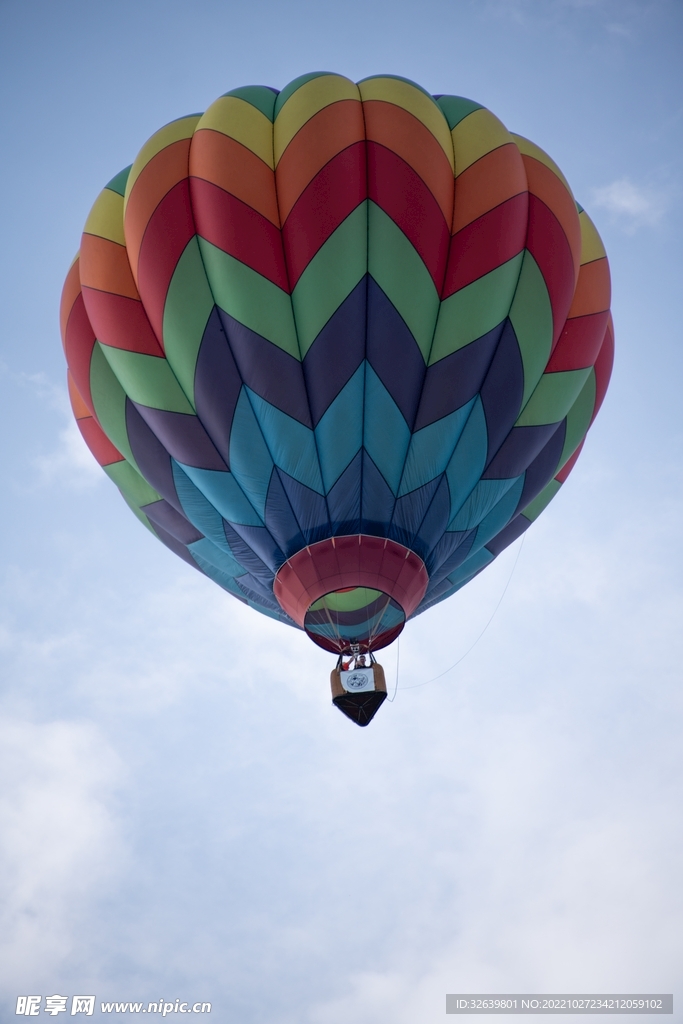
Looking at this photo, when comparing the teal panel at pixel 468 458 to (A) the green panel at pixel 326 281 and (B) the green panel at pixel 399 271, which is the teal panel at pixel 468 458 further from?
(A) the green panel at pixel 326 281

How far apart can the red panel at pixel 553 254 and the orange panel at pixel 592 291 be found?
33cm

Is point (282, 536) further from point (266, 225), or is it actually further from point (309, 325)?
point (266, 225)

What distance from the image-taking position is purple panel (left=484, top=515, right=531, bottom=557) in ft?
29.0

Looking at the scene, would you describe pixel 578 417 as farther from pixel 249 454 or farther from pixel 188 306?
pixel 188 306

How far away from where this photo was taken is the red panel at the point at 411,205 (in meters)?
6.97

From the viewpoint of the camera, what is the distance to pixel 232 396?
7043 mm

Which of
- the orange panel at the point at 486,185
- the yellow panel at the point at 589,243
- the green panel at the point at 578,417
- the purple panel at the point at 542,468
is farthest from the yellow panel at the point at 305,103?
the purple panel at the point at 542,468

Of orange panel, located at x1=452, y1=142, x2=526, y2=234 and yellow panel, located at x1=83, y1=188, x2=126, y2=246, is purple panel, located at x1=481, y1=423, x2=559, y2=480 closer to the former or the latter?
orange panel, located at x1=452, y1=142, x2=526, y2=234

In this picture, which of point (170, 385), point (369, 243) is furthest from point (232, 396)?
point (369, 243)

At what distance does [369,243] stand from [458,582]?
11.6 feet

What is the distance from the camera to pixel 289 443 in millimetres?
7055

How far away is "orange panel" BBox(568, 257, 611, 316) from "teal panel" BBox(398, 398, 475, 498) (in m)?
1.53

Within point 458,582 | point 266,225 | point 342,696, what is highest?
point 266,225

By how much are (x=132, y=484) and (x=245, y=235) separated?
283cm
